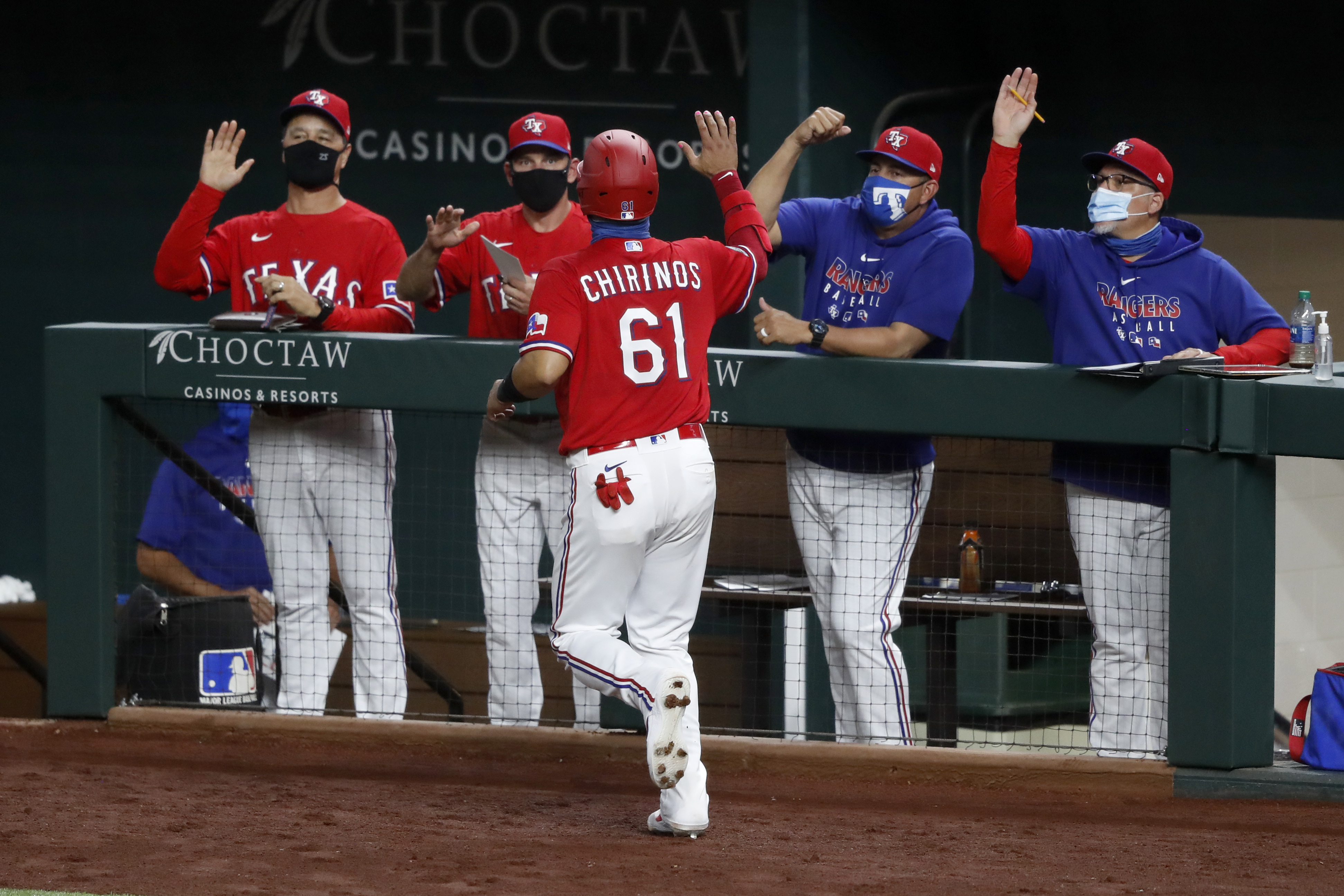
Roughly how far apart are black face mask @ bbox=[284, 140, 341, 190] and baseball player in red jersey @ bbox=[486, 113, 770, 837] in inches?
53.3

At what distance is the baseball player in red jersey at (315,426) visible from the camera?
4.91m

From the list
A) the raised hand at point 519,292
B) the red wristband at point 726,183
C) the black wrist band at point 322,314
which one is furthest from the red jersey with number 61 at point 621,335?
the black wrist band at point 322,314

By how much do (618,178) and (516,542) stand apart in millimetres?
1361

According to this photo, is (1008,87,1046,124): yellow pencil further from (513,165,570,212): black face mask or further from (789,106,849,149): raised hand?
(513,165,570,212): black face mask

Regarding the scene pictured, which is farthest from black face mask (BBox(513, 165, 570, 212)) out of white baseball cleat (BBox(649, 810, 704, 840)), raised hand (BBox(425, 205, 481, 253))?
white baseball cleat (BBox(649, 810, 704, 840))

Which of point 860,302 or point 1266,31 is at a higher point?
point 1266,31

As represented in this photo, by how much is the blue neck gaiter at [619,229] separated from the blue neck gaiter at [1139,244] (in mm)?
1458

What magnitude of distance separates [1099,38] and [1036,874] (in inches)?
163

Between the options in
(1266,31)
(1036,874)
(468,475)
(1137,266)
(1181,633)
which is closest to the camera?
(1036,874)

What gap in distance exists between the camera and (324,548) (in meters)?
4.96

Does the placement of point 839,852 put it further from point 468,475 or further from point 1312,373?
point 468,475

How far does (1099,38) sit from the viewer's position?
6.90m

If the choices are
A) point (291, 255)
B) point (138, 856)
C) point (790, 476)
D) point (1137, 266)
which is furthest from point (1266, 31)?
point (138, 856)

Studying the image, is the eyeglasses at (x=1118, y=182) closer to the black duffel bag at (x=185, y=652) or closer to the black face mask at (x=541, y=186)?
the black face mask at (x=541, y=186)
